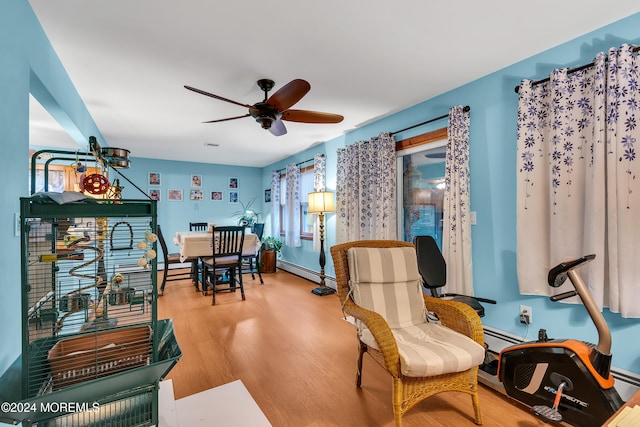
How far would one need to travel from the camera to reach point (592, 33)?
1944 millimetres

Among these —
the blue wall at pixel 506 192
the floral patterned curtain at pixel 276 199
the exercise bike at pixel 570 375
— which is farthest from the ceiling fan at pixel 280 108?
the floral patterned curtain at pixel 276 199

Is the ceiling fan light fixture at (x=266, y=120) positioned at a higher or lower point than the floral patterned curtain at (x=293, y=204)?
higher

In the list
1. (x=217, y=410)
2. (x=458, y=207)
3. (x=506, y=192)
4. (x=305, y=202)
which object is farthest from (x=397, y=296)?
(x=305, y=202)

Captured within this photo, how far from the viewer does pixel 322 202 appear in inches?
172

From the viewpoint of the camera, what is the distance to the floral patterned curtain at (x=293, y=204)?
556 cm

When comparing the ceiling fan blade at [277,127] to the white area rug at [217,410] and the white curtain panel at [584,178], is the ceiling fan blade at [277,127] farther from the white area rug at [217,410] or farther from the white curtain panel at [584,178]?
the white area rug at [217,410]

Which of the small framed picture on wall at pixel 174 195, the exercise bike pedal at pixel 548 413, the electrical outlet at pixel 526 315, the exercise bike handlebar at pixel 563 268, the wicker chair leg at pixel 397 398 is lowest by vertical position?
the exercise bike pedal at pixel 548 413

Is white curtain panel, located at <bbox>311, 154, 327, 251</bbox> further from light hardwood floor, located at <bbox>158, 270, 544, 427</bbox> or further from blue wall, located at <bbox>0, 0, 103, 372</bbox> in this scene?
blue wall, located at <bbox>0, 0, 103, 372</bbox>

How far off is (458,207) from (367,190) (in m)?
1.33

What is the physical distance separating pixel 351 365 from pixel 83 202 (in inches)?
82.3

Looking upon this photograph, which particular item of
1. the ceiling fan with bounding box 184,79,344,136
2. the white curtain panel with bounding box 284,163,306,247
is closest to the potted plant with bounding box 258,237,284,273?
the white curtain panel with bounding box 284,163,306,247

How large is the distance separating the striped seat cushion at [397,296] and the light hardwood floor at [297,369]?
1.42ft

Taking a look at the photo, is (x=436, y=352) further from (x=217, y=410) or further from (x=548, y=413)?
(x=217, y=410)

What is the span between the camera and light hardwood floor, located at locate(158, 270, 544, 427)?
5.79ft
